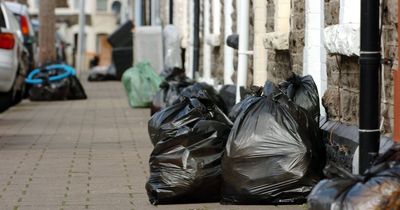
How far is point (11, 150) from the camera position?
39.9 ft

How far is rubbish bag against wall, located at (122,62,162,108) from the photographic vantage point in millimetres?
19531

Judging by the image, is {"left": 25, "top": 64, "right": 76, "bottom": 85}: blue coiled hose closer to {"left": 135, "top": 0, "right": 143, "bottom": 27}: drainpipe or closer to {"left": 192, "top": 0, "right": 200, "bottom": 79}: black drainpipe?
{"left": 192, "top": 0, "right": 200, "bottom": 79}: black drainpipe

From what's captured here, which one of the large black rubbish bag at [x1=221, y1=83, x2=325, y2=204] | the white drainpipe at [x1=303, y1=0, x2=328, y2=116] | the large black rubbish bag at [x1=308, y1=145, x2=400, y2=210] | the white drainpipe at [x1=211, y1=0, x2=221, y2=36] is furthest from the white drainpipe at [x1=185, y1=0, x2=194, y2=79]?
the large black rubbish bag at [x1=308, y1=145, x2=400, y2=210]

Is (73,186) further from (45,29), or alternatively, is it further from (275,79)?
(45,29)

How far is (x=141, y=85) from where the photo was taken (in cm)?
1969

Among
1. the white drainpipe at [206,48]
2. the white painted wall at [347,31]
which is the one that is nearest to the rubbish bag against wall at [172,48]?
the white drainpipe at [206,48]

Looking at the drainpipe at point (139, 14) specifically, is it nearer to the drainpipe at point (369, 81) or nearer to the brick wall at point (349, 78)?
the brick wall at point (349, 78)

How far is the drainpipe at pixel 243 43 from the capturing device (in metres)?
12.5

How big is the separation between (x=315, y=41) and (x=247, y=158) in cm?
236

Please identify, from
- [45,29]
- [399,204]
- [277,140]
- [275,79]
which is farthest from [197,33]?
[399,204]

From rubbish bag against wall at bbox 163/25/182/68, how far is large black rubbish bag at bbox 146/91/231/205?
14.3m

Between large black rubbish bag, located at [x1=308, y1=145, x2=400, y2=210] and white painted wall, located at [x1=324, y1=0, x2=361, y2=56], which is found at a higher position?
white painted wall, located at [x1=324, y1=0, x2=361, y2=56]

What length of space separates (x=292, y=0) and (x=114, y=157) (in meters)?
2.43

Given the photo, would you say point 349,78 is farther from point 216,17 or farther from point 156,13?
point 156,13
